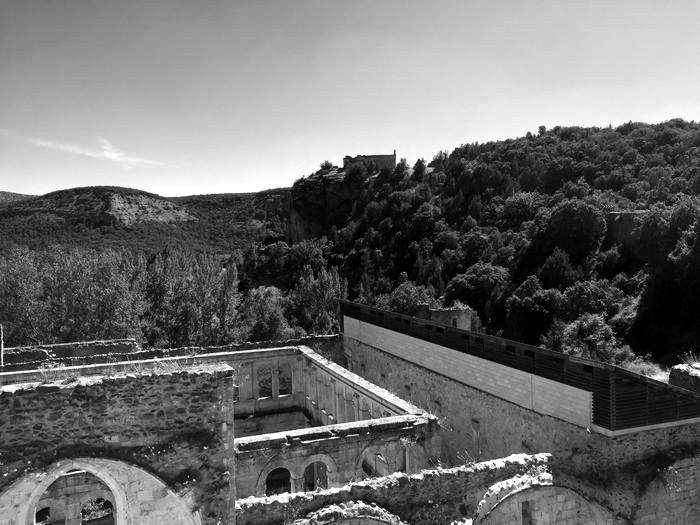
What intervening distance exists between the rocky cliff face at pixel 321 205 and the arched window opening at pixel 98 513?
75.2 meters

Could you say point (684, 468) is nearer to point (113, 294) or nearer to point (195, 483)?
point (195, 483)

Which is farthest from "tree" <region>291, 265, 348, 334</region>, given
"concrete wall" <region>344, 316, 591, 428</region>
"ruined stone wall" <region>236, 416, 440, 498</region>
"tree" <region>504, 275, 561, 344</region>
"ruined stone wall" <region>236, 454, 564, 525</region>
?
"ruined stone wall" <region>236, 454, 564, 525</region>

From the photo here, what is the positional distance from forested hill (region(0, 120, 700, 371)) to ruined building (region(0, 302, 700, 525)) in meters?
20.3

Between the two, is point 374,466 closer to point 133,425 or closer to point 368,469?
point 368,469

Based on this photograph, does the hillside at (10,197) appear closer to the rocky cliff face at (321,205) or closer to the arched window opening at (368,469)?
the rocky cliff face at (321,205)

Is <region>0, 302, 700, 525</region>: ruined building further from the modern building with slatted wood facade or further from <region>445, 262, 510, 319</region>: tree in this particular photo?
<region>445, 262, 510, 319</region>: tree

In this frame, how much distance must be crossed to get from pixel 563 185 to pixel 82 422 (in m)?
71.3

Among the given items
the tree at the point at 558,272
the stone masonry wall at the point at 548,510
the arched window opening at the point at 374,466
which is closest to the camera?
the stone masonry wall at the point at 548,510

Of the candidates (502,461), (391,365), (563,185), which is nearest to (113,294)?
(391,365)

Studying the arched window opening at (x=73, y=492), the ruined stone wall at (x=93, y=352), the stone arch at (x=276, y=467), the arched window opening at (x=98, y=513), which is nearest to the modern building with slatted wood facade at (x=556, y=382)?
A: the stone arch at (x=276, y=467)

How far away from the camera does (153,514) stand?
30.1ft

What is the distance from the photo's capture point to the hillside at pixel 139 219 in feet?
249

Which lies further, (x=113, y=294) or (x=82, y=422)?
(x=113, y=294)

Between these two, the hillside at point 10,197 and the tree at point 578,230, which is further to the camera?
the hillside at point 10,197
